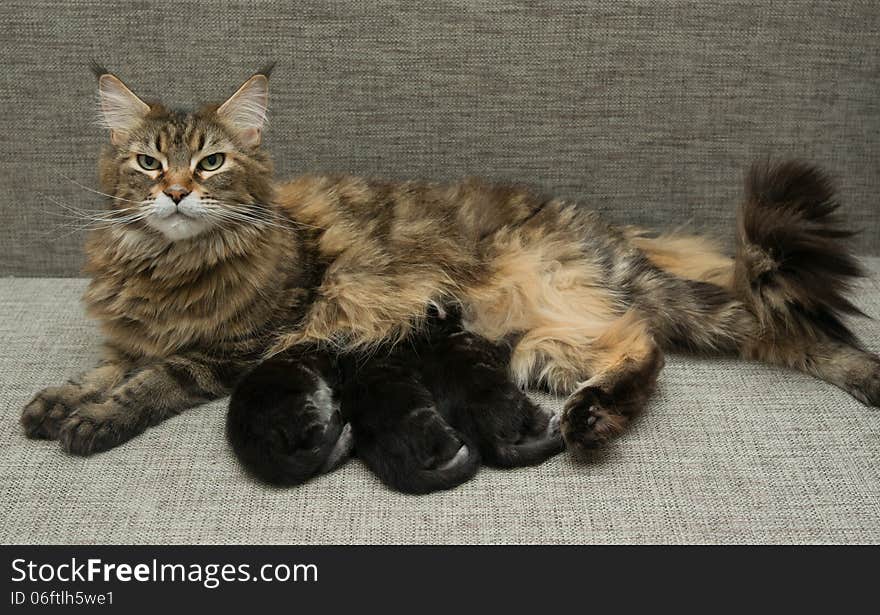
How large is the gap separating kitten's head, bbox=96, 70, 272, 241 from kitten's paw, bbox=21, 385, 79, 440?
0.38 metres

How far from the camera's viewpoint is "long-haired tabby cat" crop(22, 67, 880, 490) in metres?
1.90

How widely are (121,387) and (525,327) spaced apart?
0.86m

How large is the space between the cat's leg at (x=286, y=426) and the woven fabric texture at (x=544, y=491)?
4 cm

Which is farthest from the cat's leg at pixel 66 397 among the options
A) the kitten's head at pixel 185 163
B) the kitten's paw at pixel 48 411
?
the kitten's head at pixel 185 163

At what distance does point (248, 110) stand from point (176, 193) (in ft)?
0.94

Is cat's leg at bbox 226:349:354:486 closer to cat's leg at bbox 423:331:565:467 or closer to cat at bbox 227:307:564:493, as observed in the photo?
cat at bbox 227:307:564:493

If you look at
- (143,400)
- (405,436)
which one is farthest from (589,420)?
(143,400)

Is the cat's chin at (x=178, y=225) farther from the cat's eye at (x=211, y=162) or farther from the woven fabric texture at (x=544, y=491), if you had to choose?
the woven fabric texture at (x=544, y=491)

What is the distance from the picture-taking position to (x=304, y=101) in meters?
2.50

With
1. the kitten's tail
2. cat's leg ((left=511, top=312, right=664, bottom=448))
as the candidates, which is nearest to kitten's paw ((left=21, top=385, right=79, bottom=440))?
cat's leg ((left=511, top=312, right=664, bottom=448))

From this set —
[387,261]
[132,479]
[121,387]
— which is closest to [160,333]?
[121,387]

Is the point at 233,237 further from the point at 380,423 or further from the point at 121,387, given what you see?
the point at 380,423

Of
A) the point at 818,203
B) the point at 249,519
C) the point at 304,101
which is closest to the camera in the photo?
the point at 249,519

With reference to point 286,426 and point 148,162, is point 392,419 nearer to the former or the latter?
point 286,426
